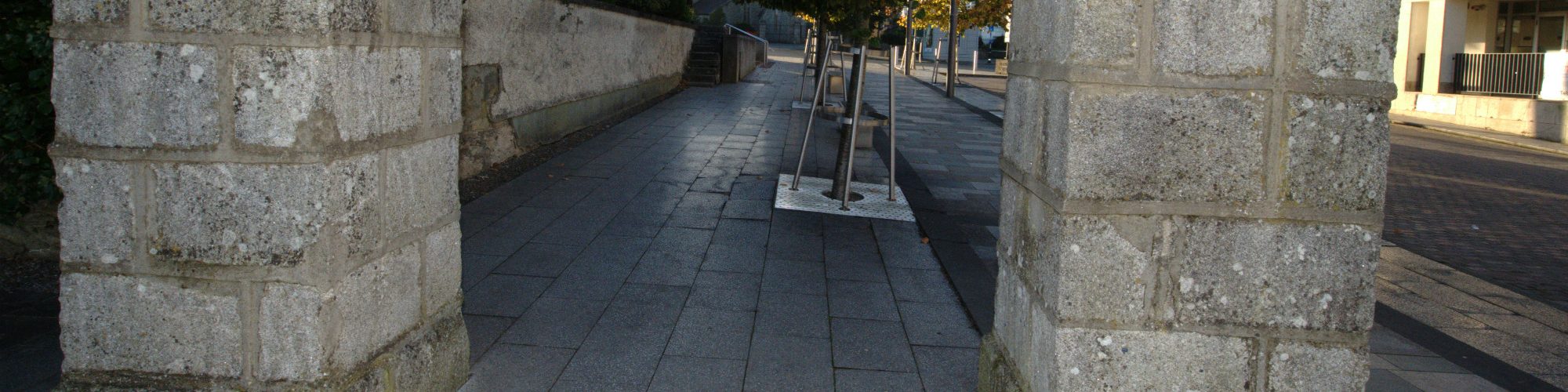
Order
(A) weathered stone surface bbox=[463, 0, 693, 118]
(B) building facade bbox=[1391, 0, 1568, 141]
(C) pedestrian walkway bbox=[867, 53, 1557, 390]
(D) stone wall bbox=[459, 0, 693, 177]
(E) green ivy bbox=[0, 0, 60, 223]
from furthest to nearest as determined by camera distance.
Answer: (B) building facade bbox=[1391, 0, 1568, 141] → (A) weathered stone surface bbox=[463, 0, 693, 118] → (D) stone wall bbox=[459, 0, 693, 177] → (E) green ivy bbox=[0, 0, 60, 223] → (C) pedestrian walkway bbox=[867, 53, 1557, 390]

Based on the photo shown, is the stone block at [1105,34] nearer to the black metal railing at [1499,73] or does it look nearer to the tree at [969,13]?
the black metal railing at [1499,73]

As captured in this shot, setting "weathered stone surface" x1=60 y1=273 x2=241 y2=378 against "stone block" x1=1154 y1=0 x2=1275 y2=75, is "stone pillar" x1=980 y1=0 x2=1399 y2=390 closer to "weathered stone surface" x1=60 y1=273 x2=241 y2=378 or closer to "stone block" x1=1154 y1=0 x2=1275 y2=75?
"stone block" x1=1154 y1=0 x2=1275 y2=75

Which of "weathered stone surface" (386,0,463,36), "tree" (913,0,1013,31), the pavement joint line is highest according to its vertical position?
"tree" (913,0,1013,31)

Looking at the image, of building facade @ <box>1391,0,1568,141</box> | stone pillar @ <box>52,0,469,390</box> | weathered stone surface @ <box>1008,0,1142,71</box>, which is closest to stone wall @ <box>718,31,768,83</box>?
building facade @ <box>1391,0,1568,141</box>

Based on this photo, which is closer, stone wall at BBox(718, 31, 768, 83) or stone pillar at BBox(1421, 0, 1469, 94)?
stone pillar at BBox(1421, 0, 1469, 94)

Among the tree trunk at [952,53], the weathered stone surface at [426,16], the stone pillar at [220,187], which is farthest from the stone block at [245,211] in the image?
the tree trunk at [952,53]

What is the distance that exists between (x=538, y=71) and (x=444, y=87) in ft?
24.4

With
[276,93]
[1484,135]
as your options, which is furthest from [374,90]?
[1484,135]

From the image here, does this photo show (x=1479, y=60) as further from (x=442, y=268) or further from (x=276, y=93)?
(x=276, y=93)

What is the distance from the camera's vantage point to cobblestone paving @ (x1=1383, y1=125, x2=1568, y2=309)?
24.4 ft

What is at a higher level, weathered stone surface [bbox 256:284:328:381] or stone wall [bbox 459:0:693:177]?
stone wall [bbox 459:0:693:177]

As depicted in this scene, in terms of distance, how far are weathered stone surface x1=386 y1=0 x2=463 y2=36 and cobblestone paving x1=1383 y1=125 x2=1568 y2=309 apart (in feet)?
20.0

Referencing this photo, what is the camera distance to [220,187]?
303cm

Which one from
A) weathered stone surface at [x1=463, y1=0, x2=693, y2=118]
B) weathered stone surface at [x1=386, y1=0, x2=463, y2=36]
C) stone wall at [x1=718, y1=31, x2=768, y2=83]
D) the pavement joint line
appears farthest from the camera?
stone wall at [x1=718, y1=31, x2=768, y2=83]
